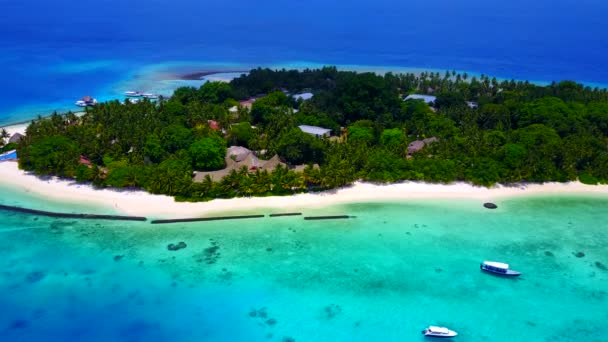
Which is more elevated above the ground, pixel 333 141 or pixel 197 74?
pixel 197 74

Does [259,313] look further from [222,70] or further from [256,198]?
[222,70]

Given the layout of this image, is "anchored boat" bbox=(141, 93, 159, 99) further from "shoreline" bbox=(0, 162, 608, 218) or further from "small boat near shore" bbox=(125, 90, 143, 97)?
"shoreline" bbox=(0, 162, 608, 218)

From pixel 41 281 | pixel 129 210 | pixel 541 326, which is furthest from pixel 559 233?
pixel 41 281

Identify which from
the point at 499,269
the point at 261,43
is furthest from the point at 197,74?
the point at 499,269

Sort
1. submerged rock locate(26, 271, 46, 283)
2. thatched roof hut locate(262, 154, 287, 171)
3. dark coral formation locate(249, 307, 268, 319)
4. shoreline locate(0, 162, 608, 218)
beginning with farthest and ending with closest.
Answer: thatched roof hut locate(262, 154, 287, 171), shoreline locate(0, 162, 608, 218), submerged rock locate(26, 271, 46, 283), dark coral formation locate(249, 307, 268, 319)

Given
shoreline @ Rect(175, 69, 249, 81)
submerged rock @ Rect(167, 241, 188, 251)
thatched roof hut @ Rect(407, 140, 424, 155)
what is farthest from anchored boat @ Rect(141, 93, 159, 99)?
submerged rock @ Rect(167, 241, 188, 251)

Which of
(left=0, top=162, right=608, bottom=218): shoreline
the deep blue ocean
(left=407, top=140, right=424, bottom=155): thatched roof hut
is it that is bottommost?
(left=0, top=162, right=608, bottom=218): shoreline
